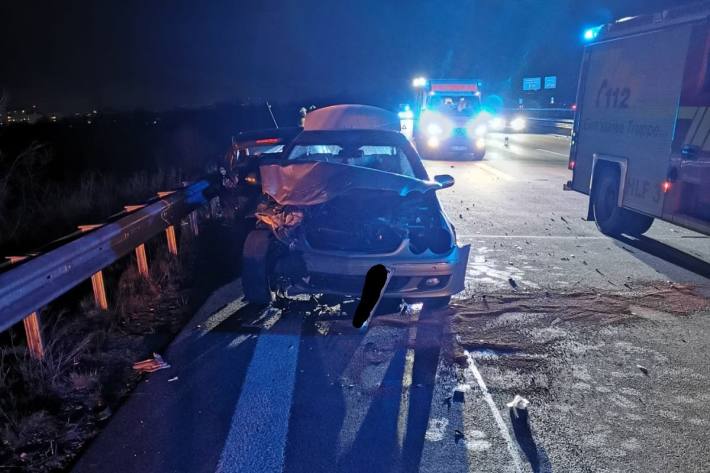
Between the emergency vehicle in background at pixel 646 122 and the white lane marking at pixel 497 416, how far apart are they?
178 inches

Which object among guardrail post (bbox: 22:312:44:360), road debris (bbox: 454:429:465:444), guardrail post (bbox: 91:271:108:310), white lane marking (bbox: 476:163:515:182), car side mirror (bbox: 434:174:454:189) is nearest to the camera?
road debris (bbox: 454:429:465:444)

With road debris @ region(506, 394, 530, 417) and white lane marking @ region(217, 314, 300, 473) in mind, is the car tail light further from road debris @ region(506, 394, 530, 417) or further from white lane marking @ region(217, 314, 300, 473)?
road debris @ region(506, 394, 530, 417)

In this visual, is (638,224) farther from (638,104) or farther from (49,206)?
(49,206)

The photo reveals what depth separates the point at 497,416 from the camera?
13.0 feet

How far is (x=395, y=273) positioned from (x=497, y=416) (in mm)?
1783

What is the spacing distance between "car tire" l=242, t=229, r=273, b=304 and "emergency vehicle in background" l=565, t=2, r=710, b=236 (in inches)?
218

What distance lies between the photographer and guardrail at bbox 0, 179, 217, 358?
3.97 m

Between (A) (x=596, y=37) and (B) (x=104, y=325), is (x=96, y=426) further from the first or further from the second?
(A) (x=596, y=37)

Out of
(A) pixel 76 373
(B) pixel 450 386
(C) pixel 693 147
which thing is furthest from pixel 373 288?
(C) pixel 693 147

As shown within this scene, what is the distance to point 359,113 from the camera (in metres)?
12.0

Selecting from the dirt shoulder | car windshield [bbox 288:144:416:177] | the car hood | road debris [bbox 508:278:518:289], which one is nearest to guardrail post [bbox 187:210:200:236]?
car windshield [bbox 288:144:416:177]

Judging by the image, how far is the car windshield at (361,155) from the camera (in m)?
7.56

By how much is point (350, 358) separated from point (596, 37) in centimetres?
809

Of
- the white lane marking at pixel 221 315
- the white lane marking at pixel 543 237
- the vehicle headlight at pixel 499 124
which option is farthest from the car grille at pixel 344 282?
the vehicle headlight at pixel 499 124
